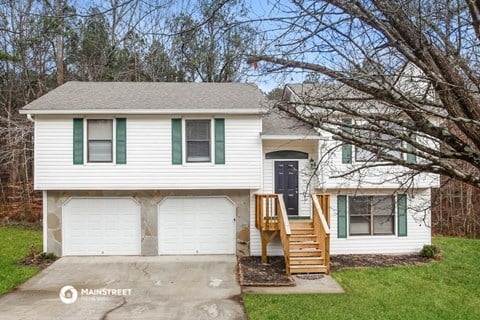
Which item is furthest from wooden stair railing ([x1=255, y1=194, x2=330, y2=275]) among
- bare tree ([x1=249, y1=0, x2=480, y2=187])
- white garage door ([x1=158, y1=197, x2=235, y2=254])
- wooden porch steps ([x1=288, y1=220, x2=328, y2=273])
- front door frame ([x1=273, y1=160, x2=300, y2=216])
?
bare tree ([x1=249, y1=0, x2=480, y2=187])

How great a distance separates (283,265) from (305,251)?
100cm

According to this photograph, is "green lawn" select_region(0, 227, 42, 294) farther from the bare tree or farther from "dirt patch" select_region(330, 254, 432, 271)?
the bare tree

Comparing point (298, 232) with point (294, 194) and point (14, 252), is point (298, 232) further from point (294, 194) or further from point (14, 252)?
point (14, 252)

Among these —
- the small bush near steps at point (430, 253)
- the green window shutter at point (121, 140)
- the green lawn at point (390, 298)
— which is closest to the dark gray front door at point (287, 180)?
the green lawn at point (390, 298)

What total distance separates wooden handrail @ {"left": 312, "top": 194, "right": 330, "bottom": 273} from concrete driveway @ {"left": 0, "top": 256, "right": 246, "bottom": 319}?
8.02 feet

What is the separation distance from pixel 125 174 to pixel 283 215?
473 centimetres

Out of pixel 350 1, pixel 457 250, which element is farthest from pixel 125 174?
pixel 457 250

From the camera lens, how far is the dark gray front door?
12.5 metres

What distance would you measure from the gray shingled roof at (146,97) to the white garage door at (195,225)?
2.87 meters

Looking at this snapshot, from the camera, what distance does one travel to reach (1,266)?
1096 centimetres

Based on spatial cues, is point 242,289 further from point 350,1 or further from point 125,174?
point 350,1

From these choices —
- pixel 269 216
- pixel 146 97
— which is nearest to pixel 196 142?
pixel 146 97

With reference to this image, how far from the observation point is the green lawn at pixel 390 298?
738 cm

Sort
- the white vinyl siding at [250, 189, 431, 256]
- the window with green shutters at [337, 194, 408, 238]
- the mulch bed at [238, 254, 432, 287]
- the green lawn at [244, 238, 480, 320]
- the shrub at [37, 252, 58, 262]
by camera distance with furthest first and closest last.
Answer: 1. the window with green shutters at [337, 194, 408, 238]
2. the white vinyl siding at [250, 189, 431, 256]
3. the shrub at [37, 252, 58, 262]
4. the mulch bed at [238, 254, 432, 287]
5. the green lawn at [244, 238, 480, 320]
